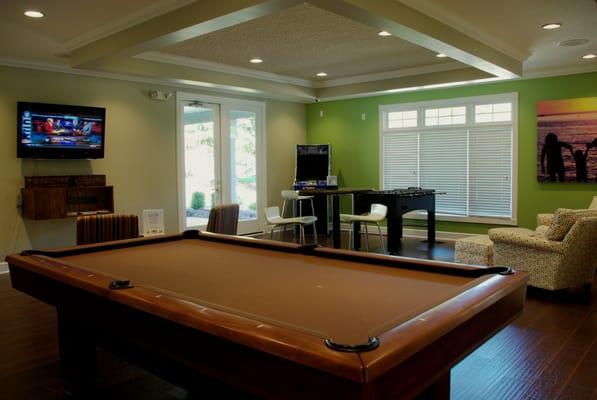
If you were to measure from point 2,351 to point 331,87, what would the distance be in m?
6.61

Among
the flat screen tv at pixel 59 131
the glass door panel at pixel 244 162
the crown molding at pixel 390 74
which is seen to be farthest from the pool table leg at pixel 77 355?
the crown molding at pixel 390 74

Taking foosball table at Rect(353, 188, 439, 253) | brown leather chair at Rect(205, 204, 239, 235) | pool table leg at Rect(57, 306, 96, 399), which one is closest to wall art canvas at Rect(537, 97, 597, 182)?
foosball table at Rect(353, 188, 439, 253)

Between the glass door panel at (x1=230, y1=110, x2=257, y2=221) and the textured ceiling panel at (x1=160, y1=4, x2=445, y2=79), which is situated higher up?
the textured ceiling panel at (x1=160, y1=4, x2=445, y2=79)

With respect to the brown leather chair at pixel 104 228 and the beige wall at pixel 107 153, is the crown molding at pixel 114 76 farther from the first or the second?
the brown leather chair at pixel 104 228

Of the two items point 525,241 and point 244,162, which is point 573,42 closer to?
point 525,241

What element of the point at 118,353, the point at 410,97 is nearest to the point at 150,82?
the point at 410,97

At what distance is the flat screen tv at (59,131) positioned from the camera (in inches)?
228

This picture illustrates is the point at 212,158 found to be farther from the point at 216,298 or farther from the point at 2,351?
the point at 216,298

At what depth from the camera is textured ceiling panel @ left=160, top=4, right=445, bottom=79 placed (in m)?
5.02

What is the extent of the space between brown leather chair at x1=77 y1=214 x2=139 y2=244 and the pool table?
0.96 meters

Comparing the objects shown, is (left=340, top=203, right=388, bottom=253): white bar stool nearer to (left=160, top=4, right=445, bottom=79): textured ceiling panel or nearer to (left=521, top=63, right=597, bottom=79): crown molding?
(left=160, top=4, right=445, bottom=79): textured ceiling panel

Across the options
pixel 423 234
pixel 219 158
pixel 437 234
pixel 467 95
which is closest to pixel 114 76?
pixel 219 158

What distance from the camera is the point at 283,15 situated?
15.5ft

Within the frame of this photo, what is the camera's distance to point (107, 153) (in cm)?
670
